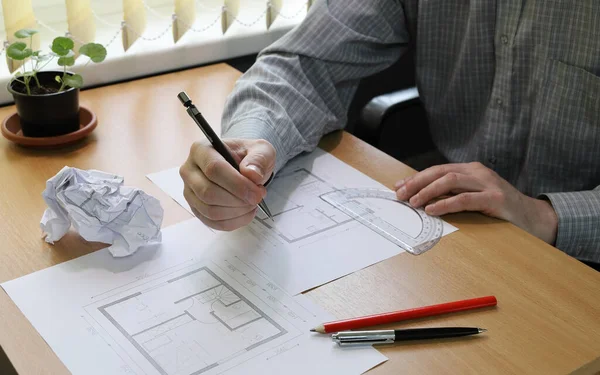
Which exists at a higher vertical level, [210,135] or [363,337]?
[210,135]

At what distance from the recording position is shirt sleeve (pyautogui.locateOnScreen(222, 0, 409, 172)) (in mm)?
1154

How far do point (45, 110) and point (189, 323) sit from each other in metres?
0.54

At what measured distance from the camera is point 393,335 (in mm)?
782

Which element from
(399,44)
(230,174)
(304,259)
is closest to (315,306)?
Answer: (304,259)

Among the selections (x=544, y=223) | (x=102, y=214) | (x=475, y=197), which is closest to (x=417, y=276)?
(x=475, y=197)

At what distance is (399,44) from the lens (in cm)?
145

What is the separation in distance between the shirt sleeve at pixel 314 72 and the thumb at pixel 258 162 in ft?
0.27

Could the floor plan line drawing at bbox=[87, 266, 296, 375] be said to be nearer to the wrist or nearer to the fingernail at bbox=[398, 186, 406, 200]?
the fingernail at bbox=[398, 186, 406, 200]

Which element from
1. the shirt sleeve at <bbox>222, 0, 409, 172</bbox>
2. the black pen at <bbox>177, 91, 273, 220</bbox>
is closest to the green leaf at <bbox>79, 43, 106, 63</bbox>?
the shirt sleeve at <bbox>222, 0, 409, 172</bbox>

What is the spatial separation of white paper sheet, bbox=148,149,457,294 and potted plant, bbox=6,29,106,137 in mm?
212

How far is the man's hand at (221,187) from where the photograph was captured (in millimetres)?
925

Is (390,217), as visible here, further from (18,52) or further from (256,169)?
(18,52)

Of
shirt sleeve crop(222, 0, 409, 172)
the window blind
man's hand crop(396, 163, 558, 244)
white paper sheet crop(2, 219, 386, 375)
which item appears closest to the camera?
white paper sheet crop(2, 219, 386, 375)

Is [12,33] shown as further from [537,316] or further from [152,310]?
[537,316]
